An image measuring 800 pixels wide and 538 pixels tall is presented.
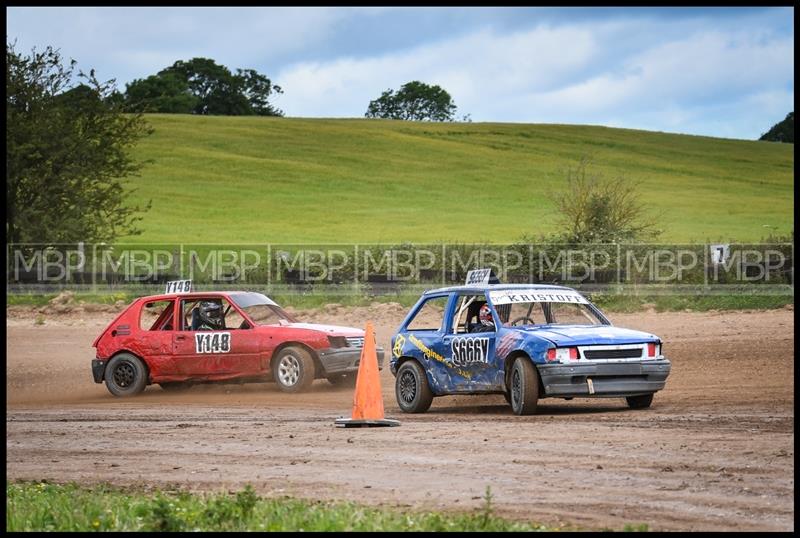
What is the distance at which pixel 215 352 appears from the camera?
65.0 ft

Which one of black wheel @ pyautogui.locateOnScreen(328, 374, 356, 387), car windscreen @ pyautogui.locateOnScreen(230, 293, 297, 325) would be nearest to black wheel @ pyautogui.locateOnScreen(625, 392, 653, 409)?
black wheel @ pyautogui.locateOnScreen(328, 374, 356, 387)

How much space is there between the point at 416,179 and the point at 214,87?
65218 millimetres

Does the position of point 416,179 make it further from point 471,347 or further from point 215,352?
point 471,347

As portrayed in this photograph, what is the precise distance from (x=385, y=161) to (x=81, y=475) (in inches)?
2683

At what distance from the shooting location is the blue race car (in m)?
14.5

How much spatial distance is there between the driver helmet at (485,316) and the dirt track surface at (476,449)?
3.46ft

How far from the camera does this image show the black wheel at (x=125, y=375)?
66.3ft

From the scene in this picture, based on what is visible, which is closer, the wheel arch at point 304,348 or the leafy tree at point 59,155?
the wheel arch at point 304,348

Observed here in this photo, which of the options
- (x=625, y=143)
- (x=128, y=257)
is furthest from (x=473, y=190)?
(x=128, y=257)

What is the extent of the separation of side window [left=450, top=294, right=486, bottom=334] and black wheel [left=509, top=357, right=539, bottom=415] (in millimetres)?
1398

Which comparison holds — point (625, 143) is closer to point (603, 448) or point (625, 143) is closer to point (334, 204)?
point (334, 204)

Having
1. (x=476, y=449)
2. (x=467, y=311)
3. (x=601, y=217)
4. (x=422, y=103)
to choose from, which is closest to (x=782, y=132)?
(x=422, y=103)

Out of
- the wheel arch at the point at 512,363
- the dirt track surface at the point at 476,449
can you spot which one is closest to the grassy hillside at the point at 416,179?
the dirt track surface at the point at 476,449

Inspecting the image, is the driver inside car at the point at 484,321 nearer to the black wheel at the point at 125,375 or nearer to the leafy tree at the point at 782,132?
the black wheel at the point at 125,375
